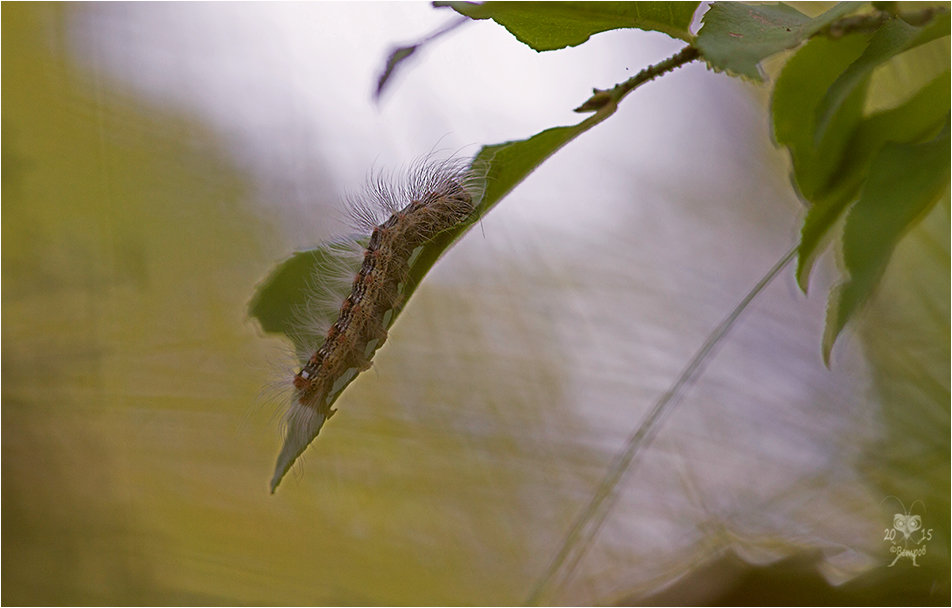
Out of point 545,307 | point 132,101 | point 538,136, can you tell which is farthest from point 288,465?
point 132,101

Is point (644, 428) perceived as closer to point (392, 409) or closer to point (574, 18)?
point (574, 18)

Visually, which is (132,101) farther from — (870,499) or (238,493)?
(870,499)

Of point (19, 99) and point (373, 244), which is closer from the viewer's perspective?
point (373, 244)

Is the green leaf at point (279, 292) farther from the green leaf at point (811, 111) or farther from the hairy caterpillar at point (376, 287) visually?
the green leaf at point (811, 111)

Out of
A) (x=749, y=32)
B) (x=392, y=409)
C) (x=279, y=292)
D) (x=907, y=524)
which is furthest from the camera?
(x=392, y=409)

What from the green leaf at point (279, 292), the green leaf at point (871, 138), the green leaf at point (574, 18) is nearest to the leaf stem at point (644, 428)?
the green leaf at point (871, 138)

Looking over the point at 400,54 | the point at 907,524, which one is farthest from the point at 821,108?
the point at 907,524

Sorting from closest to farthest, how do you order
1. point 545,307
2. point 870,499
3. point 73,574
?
point 870,499
point 545,307
point 73,574
